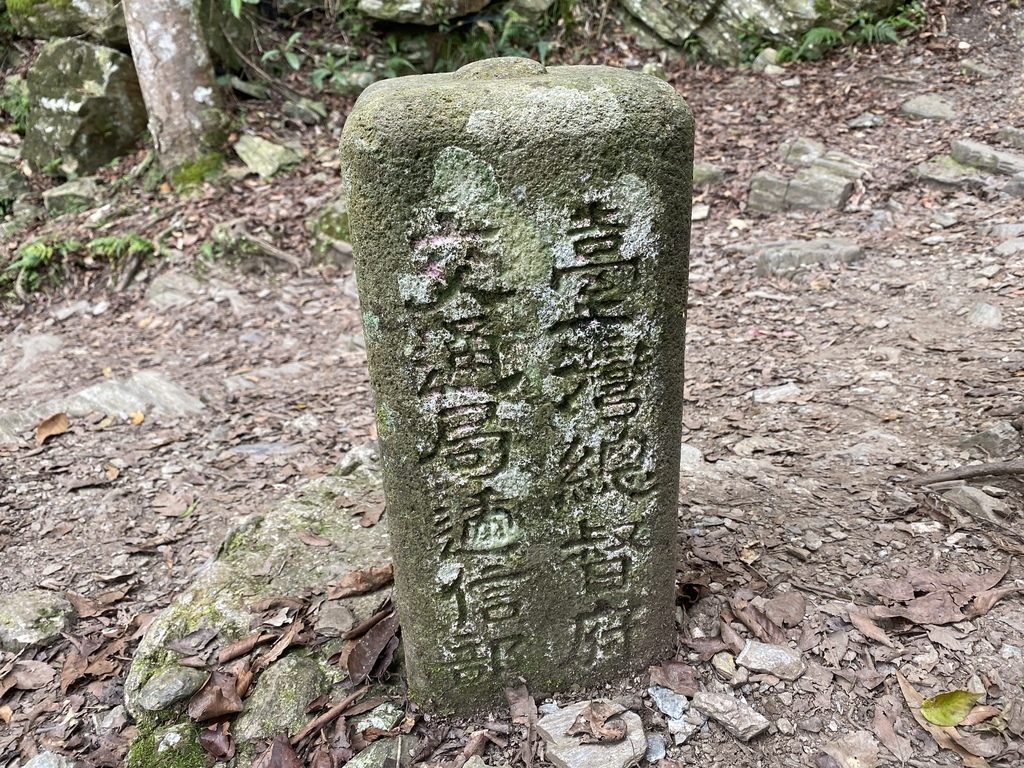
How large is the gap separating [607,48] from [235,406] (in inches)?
232

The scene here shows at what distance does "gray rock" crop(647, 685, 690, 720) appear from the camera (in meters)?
2.21

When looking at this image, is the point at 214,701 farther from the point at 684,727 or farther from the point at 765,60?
the point at 765,60

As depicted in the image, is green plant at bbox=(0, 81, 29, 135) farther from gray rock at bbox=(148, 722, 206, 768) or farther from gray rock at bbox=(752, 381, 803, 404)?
gray rock at bbox=(752, 381, 803, 404)

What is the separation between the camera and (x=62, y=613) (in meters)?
3.06

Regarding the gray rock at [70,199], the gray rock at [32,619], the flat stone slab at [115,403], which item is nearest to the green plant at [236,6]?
the gray rock at [70,199]

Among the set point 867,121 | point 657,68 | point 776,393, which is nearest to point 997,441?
point 776,393

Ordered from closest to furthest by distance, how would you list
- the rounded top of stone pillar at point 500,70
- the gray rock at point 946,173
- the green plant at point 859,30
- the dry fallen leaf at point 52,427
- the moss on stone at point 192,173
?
1. the rounded top of stone pillar at point 500,70
2. the dry fallen leaf at point 52,427
3. the gray rock at point 946,173
4. the moss on stone at point 192,173
5. the green plant at point 859,30

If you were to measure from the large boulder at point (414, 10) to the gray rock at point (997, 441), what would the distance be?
6.93 meters

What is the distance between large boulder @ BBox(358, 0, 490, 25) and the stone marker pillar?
6.84 metres

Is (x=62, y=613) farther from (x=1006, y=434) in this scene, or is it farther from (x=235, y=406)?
(x=1006, y=434)

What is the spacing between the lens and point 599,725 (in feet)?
7.01

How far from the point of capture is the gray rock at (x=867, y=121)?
655 cm

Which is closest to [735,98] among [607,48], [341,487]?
[607,48]

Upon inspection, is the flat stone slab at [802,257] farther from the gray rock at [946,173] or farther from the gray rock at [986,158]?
the gray rock at [986,158]
